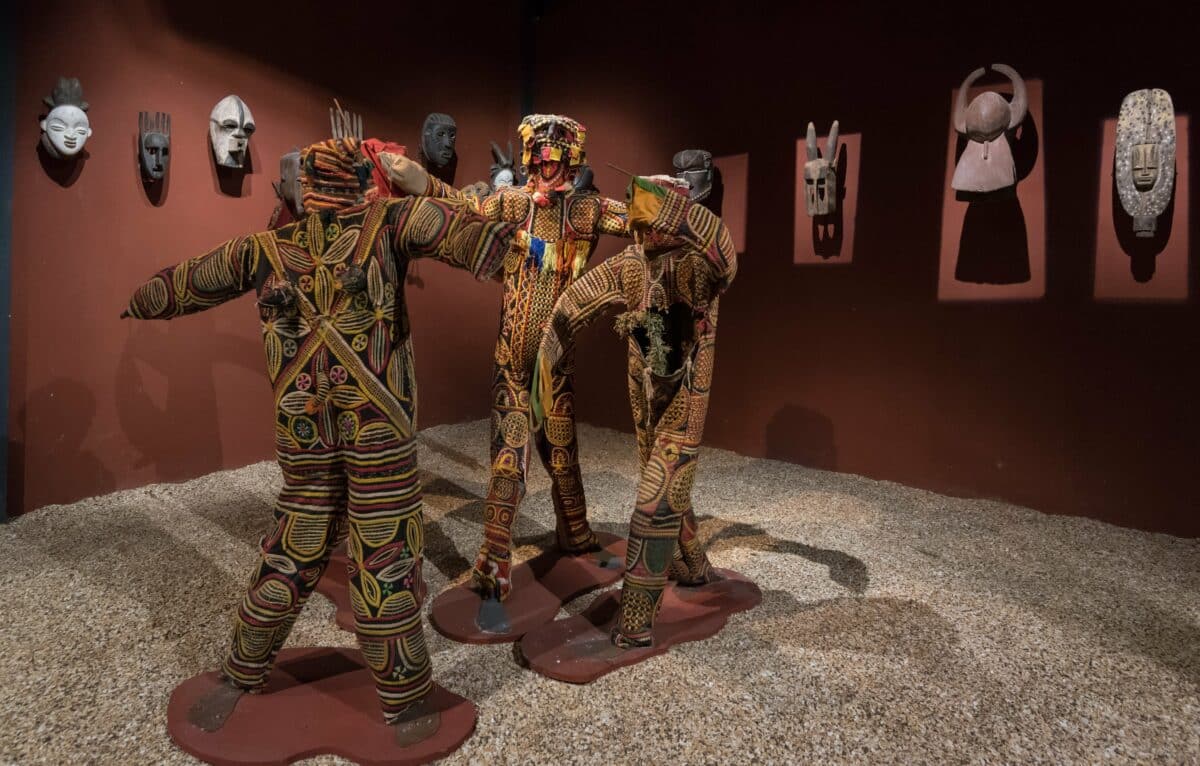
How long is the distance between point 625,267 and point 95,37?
3216 millimetres

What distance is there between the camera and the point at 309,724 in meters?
2.03

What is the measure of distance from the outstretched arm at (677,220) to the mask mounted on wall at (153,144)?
301cm

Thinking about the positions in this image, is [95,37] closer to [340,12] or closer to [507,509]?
[340,12]

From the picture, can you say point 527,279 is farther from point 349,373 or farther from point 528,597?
point 528,597

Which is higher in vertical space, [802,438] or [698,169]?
[698,169]

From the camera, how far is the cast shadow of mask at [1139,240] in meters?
3.57

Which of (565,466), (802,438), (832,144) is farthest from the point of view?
(802,438)

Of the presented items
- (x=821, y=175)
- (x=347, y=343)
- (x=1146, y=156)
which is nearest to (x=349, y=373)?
(x=347, y=343)

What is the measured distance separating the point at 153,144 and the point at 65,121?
1.36 feet

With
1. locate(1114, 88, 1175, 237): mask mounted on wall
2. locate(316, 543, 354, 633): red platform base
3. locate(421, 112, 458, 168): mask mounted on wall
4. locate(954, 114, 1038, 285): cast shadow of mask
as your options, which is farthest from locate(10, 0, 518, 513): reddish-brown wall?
locate(1114, 88, 1175, 237): mask mounted on wall

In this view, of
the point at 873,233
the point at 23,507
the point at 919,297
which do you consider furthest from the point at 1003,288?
the point at 23,507

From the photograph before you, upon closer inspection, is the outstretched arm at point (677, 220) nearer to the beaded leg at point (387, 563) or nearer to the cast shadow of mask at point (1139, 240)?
the beaded leg at point (387, 563)

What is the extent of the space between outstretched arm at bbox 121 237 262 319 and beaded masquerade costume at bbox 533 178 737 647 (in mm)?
908

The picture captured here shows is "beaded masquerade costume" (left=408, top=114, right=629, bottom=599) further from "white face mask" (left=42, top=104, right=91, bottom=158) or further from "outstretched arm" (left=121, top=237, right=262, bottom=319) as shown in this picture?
"white face mask" (left=42, top=104, right=91, bottom=158)
